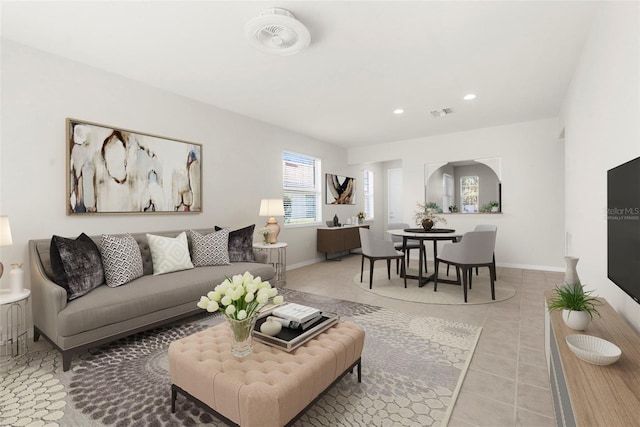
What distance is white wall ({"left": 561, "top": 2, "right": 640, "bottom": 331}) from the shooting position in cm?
162

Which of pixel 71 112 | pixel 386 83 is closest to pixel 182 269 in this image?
pixel 71 112

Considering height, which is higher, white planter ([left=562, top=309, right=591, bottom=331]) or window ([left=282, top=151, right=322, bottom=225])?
window ([left=282, top=151, right=322, bottom=225])

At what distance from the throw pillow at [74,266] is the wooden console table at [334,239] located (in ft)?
13.2

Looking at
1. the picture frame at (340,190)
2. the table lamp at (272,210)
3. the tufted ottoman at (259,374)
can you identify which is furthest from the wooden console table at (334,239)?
the tufted ottoman at (259,374)

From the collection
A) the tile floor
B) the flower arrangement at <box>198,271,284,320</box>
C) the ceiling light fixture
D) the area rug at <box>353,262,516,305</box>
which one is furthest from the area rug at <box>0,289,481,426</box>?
the ceiling light fixture

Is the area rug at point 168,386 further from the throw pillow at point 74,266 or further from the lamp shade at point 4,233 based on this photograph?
the lamp shade at point 4,233

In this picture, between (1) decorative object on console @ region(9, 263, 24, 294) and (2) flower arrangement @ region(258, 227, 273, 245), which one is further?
(2) flower arrangement @ region(258, 227, 273, 245)

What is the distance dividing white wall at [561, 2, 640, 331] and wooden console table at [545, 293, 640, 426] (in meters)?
0.25

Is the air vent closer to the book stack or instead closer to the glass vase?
the book stack

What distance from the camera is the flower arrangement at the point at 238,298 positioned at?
1518 millimetres

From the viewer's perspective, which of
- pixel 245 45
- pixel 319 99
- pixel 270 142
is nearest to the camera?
pixel 245 45

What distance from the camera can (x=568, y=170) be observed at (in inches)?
151

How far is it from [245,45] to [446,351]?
3.13 m

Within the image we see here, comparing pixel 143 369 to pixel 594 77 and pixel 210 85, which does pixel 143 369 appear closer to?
pixel 210 85
